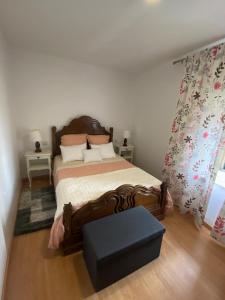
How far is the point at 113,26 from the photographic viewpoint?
5.50 ft

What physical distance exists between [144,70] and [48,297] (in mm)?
3761

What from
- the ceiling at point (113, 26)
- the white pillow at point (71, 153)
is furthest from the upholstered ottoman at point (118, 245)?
the ceiling at point (113, 26)

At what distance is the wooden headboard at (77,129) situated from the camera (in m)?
3.04

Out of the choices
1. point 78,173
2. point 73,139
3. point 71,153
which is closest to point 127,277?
point 78,173

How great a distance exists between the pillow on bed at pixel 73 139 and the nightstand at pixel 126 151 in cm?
86

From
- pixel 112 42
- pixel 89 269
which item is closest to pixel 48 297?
pixel 89 269

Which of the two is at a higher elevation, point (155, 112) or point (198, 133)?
point (155, 112)

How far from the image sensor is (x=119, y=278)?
139 cm

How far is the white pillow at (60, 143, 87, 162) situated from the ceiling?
1.62 meters

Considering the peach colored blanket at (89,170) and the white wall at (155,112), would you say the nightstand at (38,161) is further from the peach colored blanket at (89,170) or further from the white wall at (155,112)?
the white wall at (155,112)

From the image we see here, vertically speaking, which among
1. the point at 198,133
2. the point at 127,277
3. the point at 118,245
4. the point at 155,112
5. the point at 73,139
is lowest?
the point at 127,277

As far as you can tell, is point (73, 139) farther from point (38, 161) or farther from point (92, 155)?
point (38, 161)

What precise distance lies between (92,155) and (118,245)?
1.77m

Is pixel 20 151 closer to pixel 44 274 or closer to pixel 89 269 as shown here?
pixel 44 274
